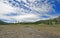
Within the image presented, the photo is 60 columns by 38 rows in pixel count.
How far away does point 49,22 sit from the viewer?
163 ft

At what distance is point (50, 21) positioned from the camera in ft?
162

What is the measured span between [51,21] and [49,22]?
4.03ft

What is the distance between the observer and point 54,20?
49.2 m

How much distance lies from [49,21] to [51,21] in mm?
808

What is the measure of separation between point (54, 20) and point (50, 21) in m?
1.22

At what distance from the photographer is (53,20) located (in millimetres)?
49438

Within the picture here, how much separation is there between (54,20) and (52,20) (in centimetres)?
60

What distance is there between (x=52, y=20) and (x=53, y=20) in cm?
39

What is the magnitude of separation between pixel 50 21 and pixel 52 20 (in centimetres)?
66

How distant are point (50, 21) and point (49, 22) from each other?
1.56ft

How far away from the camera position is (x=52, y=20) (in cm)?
4922

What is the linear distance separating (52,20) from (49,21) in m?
0.96

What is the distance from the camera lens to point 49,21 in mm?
49125
